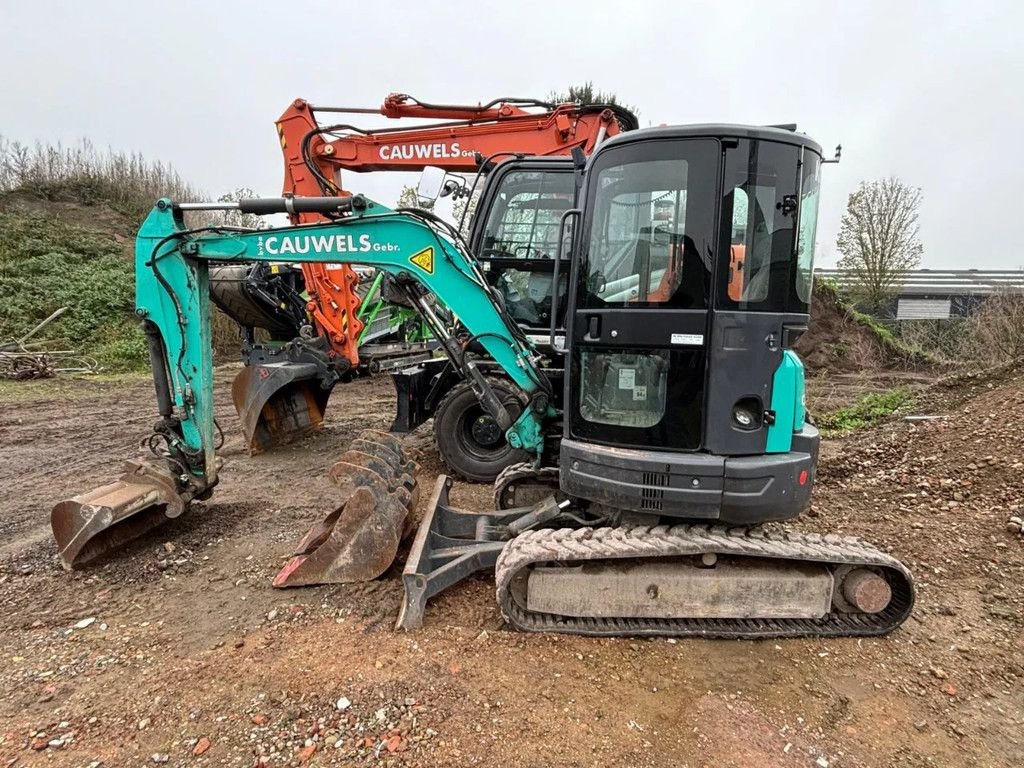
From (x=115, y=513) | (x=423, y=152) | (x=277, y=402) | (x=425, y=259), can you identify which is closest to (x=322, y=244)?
(x=425, y=259)

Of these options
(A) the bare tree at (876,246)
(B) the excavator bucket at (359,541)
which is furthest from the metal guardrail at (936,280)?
(B) the excavator bucket at (359,541)

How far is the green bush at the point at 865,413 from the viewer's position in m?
8.07

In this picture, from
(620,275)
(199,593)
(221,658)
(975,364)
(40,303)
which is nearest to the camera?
(221,658)

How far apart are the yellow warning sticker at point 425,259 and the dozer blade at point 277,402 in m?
3.39

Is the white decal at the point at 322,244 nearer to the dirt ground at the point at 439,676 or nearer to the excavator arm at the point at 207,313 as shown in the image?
the excavator arm at the point at 207,313

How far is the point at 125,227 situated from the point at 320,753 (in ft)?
72.2

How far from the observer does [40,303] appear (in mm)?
15023

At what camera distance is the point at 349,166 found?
6781 millimetres

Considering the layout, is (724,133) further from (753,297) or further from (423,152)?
(423,152)

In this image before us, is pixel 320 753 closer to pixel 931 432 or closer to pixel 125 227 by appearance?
pixel 931 432

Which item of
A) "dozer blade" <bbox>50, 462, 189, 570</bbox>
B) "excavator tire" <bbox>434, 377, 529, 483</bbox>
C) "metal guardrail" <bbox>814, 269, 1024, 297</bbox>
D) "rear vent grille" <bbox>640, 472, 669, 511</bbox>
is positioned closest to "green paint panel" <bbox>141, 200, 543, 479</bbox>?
"dozer blade" <bbox>50, 462, 189, 570</bbox>

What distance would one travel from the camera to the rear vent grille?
308 cm

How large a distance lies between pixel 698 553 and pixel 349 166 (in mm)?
5618

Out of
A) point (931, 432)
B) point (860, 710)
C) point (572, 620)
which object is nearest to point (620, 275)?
point (572, 620)
